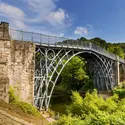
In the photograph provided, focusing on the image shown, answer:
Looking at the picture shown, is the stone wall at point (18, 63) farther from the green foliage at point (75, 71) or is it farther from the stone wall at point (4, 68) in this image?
the green foliage at point (75, 71)

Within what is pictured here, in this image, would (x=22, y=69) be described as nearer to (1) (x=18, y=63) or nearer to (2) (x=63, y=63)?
(1) (x=18, y=63)

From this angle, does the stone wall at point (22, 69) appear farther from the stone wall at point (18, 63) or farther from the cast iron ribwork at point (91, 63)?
the cast iron ribwork at point (91, 63)

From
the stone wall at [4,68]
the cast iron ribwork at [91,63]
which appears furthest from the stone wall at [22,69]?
the cast iron ribwork at [91,63]

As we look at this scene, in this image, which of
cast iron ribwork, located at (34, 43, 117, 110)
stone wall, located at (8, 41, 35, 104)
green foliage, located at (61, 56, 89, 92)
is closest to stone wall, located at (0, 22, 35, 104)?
stone wall, located at (8, 41, 35, 104)

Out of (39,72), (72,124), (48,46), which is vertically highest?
(48,46)

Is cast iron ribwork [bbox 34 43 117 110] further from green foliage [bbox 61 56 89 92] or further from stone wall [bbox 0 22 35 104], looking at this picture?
stone wall [bbox 0 22 35 104]

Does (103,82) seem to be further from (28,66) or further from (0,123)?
(0,123)

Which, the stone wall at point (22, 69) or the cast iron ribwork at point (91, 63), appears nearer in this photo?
the stone wall at point (22, 69)

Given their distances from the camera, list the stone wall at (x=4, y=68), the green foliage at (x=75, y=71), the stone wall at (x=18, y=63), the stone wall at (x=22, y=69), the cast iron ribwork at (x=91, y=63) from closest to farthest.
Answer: the stone wall at (x=4, y=68)
the stone wall at (x=18, y=63)
the stone wall at (x=22, y=69)
the cast iron ribwork at (x=91, y=63)
the green foliage at (x=75, y=71)

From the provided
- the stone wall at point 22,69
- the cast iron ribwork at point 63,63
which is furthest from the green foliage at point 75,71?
the stone wall at point 22,69

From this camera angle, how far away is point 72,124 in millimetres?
9180

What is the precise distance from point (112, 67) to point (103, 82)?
14.6 feet

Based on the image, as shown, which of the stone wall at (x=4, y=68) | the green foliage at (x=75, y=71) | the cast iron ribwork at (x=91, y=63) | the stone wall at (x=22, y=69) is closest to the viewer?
the stone wall at (x=4, y=68)

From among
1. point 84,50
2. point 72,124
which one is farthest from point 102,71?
point 72,124
